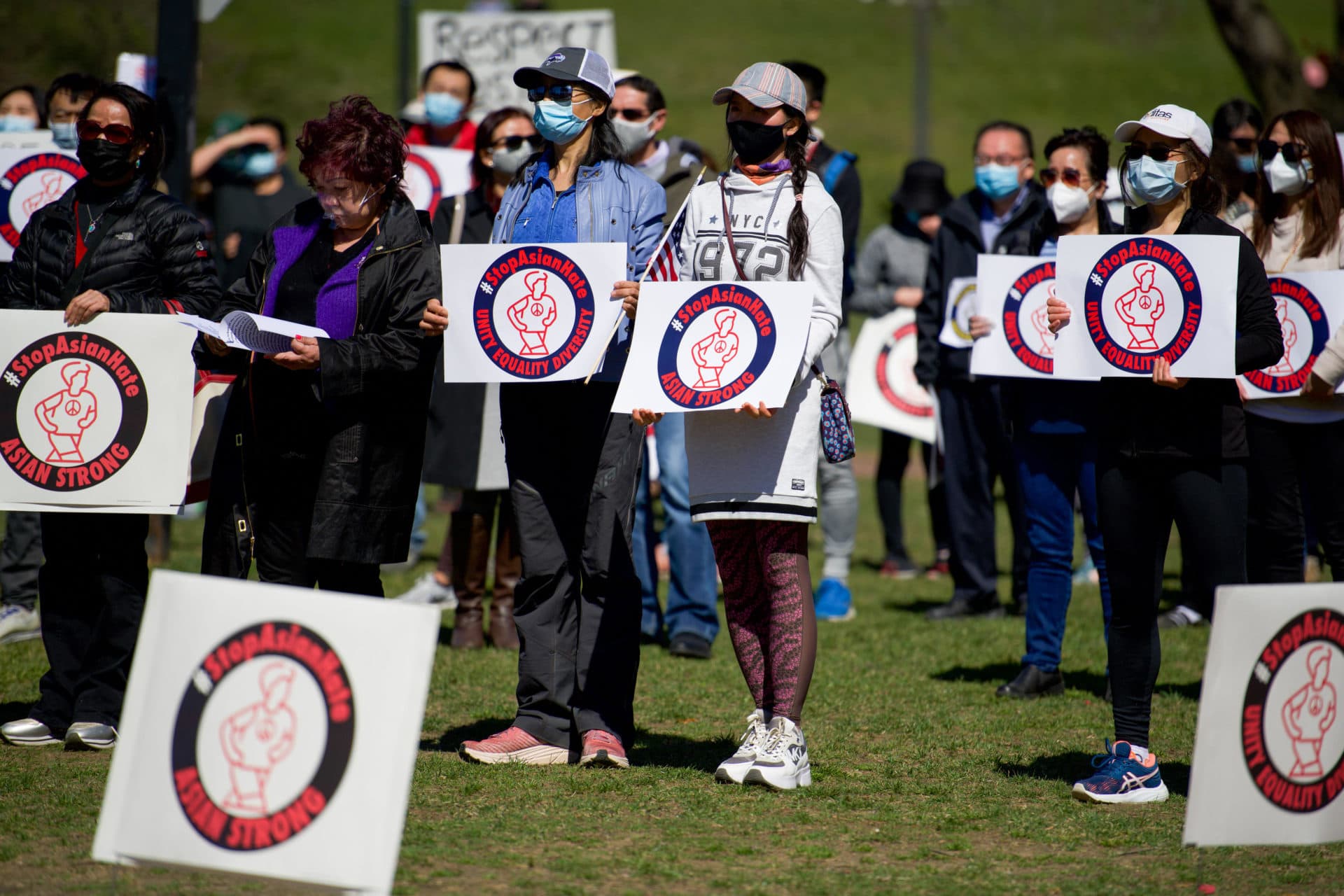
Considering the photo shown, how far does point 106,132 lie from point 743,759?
3.19m

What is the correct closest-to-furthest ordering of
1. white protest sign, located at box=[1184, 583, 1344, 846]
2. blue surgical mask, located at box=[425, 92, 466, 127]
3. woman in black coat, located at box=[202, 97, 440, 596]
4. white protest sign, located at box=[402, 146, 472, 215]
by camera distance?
white protest sign, located at box=[1184, 583, 1344, 846] < woman in black coat, located at box=[202, 97, 440, 596] < white protest sign, located at box=[402, 146, 472, 215] < blue surgical mask, located at box=[425, 92, 466, 127]

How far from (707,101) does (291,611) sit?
1695 inches

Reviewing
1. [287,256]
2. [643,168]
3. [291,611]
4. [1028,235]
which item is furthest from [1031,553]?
[291,611]

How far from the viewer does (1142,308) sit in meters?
5.10

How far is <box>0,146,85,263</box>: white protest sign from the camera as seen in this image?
762 centimetres

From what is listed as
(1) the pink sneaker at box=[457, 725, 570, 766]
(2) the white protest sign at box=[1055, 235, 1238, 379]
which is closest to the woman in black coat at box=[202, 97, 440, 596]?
(1) the pink sneaker at box=[457, 725, 570, 766]

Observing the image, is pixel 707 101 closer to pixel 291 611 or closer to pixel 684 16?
pixel 684 16

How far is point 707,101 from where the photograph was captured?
45.4 metres

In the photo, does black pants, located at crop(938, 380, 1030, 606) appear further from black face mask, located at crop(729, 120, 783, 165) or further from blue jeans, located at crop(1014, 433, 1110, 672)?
black face mask, located at crop(729, 120, 783, 165)

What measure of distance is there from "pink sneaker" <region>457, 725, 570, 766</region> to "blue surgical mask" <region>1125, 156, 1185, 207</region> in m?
2.78

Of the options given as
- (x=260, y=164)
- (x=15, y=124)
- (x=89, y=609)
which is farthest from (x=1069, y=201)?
(x=260, y=164)

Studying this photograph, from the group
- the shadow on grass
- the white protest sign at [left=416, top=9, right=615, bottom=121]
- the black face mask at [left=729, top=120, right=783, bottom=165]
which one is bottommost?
the shadow on grass

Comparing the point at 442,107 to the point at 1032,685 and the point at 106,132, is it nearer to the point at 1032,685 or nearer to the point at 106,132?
the point at 106,132

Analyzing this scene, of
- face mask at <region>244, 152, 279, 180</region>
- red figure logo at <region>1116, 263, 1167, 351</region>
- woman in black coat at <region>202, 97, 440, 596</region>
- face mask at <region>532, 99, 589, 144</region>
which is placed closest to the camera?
red figure logo at <region>1116, 263, 1167, 351</region>
